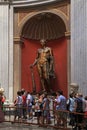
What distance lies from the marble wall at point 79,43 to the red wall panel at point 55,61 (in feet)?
7.56

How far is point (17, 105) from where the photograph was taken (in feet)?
60.7

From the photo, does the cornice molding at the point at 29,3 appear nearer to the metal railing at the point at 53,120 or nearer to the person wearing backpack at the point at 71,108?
the metal railing at the point at 53,120

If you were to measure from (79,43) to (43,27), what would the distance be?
15.2 ft

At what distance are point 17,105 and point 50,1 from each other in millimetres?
6937

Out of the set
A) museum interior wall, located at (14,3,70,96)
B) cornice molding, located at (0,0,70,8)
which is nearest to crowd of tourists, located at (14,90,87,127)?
museum interior wall, located at (14,3,70,96)

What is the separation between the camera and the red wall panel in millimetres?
22781

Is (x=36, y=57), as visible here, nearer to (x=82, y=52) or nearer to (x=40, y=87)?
(x=40, y=87)

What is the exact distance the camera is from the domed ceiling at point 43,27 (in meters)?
23.2

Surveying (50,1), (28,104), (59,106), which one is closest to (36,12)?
(50,1)

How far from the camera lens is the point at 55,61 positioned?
23344mm

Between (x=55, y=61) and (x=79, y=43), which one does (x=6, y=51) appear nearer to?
(x=55, y=61)

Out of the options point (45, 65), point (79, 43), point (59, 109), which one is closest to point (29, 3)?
point (45, 65)

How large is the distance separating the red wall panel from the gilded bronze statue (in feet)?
2.00

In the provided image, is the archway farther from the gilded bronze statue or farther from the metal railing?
the metal railing
